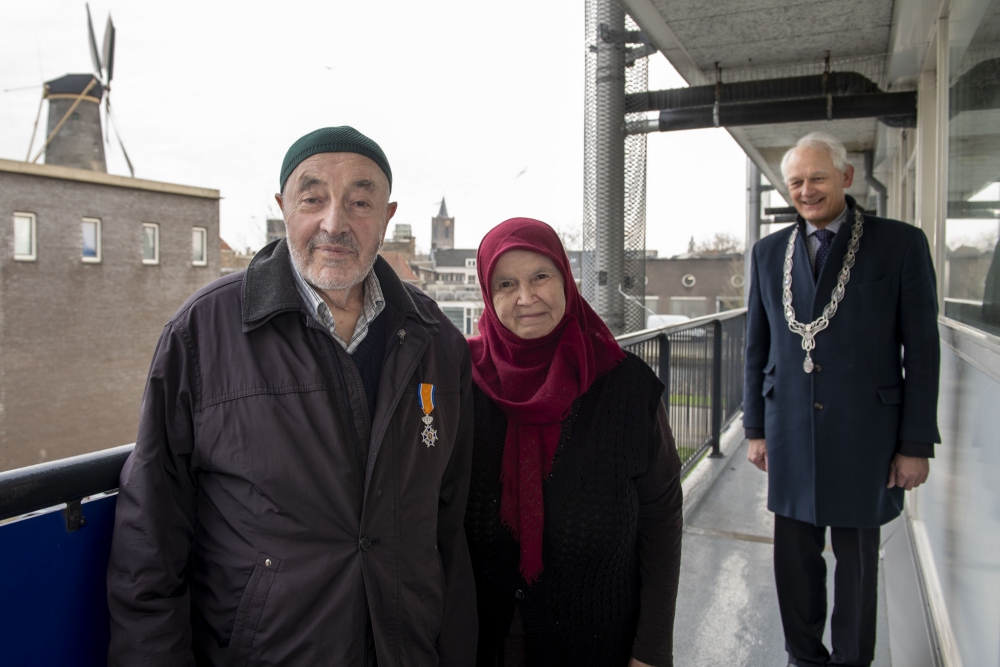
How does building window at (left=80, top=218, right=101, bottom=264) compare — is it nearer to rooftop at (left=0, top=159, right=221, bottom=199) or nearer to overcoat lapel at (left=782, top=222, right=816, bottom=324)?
rooftop at (left=0, top=159, right=221, bottom=199)

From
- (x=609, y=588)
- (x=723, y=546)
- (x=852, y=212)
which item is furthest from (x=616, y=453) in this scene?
(x=723, y=546)

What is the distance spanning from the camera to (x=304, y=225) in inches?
57.5

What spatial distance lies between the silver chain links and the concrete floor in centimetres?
117

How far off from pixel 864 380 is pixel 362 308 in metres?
1.75

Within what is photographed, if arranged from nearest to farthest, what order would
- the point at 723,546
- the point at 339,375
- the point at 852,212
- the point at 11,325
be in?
the point at 339,375 < the point at 852,212 < the point at 723,546 < the point at 11,325

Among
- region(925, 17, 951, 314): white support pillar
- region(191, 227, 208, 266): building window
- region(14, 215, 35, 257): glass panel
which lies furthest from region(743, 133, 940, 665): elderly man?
region(14, 215, 35, 257): glass panel

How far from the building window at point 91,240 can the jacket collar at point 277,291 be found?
46692 millimetres

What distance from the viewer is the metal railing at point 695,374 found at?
418cm

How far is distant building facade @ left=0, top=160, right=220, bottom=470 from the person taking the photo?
41.6m

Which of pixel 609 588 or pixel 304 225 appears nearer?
pixel 304 225

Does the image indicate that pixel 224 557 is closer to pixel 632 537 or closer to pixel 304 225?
pixel 304 225

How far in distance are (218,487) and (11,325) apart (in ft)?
167

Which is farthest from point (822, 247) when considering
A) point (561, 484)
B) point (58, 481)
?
point (58, 481)

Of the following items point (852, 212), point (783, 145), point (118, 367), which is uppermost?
point (783, 145)
